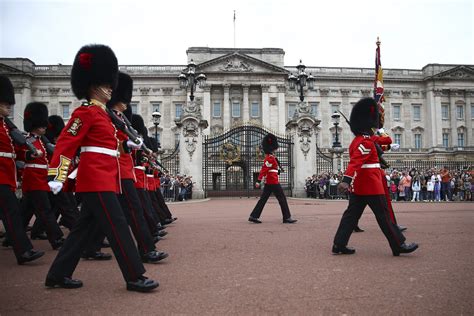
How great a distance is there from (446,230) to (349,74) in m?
47.4

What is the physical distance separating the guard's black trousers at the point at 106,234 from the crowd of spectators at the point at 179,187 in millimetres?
14245

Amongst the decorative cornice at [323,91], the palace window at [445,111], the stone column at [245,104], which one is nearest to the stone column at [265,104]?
the stone column at [245,104]

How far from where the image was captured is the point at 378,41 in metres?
11.3

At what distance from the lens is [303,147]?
19.0 meters

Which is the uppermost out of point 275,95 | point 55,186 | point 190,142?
point 275,95

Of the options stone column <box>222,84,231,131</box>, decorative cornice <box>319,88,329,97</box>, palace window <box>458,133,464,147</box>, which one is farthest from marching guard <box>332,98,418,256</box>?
palace window <box>458,133,464,147</box>

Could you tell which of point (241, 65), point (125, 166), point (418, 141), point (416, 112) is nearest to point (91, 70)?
point (125, 166)

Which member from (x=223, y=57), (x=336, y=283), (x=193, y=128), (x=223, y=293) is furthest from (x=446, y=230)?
(x=223, y=57)

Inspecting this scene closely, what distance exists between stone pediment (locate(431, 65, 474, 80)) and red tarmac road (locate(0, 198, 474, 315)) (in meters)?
52.2

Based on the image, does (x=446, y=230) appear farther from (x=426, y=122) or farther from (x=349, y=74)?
(x=426, y=122)

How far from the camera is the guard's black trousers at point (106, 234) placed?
344 cm

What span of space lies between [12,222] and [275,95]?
149 feet

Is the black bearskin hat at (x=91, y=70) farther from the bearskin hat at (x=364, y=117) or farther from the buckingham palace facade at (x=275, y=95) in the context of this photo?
the buckingham palace facade at (x=275, y=95)

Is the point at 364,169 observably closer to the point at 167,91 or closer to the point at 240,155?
the point at 240,155
